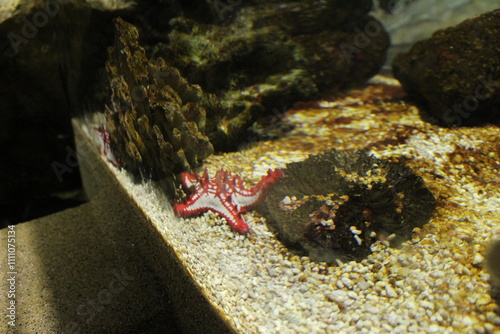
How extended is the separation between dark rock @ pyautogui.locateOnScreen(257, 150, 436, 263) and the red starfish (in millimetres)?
82

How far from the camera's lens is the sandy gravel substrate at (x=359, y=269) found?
144cm

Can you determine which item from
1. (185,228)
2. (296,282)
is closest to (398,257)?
(296,282)

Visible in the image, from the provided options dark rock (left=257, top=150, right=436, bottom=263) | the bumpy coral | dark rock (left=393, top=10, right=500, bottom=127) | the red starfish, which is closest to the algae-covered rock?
the bumpy coral

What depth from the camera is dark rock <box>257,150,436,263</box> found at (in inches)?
68.6

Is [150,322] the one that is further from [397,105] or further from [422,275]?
[397,105]

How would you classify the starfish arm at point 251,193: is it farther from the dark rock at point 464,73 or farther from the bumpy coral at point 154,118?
the dark rock at point 464,73

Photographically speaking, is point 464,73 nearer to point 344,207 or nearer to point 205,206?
point 344,207

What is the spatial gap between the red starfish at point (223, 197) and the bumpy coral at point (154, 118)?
154 mm

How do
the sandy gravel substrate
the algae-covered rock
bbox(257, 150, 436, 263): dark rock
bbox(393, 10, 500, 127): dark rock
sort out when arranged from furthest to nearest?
bbox(393, 10, 500, 127): dark rock
the algae-covered rock
bbox(257, 150, 436, 263): dark rock
the sandy gravel substrate

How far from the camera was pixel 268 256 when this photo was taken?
1.75 m

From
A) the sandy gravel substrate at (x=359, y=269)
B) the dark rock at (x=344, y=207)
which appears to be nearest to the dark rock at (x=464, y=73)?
the sandy gravel substrate at (x=359, y=269)

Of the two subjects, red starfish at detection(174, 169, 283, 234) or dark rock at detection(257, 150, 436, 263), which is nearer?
dark rock at detection(257, 150, 436, 263)

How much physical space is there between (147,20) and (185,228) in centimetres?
194

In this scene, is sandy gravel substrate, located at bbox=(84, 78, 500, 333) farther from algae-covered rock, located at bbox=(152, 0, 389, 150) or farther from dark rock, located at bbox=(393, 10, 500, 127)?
dark rock, located at bbox=(393, 10, 500, 127)
